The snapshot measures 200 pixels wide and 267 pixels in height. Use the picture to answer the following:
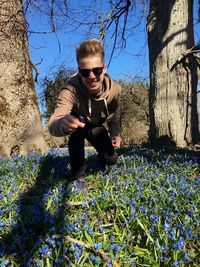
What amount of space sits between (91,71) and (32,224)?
154cm

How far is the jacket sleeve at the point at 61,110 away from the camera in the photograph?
9.34 ft

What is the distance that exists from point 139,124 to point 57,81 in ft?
28.1

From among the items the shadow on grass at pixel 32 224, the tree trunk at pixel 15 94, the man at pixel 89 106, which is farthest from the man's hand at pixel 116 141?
the tree trunk at pixel 15 94

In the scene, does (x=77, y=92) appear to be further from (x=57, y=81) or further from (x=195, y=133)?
(x=57, y=81)

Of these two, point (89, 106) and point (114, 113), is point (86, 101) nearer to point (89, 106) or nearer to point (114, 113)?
point (89, 106)

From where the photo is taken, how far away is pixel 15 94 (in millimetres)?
6367

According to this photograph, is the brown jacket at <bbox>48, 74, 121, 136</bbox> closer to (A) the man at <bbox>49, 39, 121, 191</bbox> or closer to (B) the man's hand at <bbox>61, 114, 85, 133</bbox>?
(A) the man at <bbox>49, 39, 121, 191</bbox>

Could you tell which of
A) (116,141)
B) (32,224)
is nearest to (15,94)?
(116,141)

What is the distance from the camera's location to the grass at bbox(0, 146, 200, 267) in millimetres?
2453

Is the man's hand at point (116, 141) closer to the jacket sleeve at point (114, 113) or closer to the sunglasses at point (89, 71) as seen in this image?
the jacket sleeve at point (114, 113)

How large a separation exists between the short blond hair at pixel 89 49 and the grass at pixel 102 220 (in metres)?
1.39

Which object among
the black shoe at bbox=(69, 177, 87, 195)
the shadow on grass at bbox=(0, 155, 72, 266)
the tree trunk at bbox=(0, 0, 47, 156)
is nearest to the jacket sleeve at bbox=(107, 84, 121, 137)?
the black shoe at bbox=(69, 177, 87, 195)

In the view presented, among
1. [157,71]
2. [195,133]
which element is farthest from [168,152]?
[157,71]

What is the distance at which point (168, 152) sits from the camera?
562 cm
